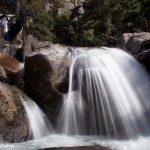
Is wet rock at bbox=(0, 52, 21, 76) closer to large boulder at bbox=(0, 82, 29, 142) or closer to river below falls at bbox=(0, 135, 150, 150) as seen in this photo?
large boulder at bbox=(0, 82, 29, 142)

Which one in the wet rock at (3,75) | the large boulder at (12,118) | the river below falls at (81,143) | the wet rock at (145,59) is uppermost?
the wet rock at (145,59)

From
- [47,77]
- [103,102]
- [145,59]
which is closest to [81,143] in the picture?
[103,102]

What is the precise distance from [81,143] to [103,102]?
274cm

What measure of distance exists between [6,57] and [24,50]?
13.5 feet

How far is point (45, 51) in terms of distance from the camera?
14.0 meters

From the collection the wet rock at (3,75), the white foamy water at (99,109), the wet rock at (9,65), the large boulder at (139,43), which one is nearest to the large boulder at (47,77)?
the white foamy water at (99,109)

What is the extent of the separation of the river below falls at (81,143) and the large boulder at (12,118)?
1.39ft

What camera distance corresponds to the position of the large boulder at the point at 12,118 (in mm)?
11633

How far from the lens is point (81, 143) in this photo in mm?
11141

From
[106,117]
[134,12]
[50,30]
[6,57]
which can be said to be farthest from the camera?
[50,30]

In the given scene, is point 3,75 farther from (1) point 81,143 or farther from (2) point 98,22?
(2) point 98,22

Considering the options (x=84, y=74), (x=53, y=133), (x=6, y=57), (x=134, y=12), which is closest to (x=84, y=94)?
(x=84, y=74)

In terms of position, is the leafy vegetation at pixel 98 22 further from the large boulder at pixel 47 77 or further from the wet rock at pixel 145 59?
the wet rock at pixel 145 59

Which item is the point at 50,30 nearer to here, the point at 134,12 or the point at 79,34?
the point at 79,34
